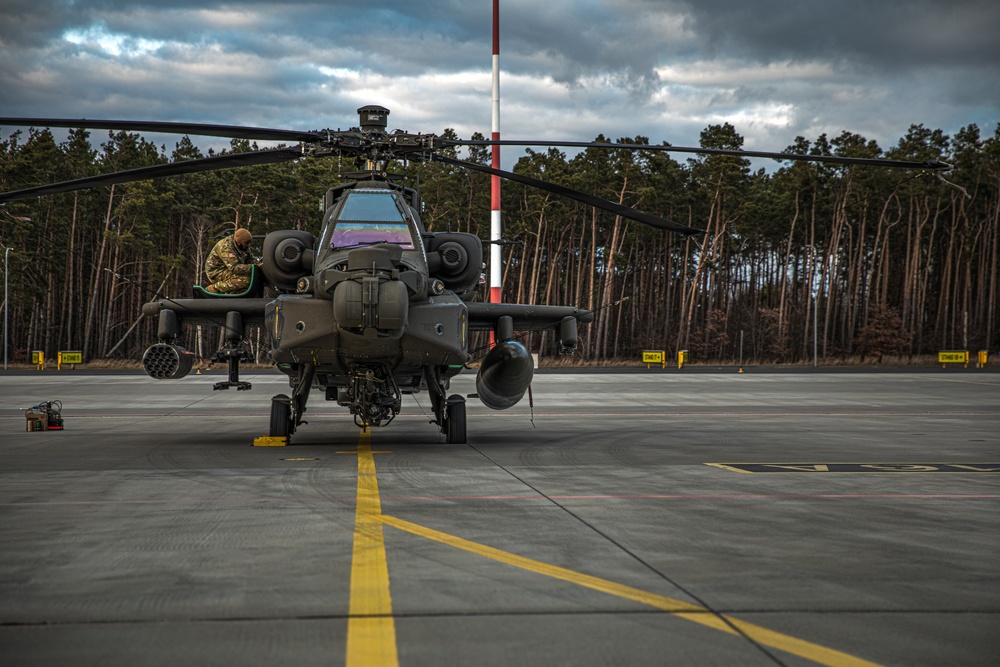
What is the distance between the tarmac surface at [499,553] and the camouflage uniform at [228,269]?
2.51 m

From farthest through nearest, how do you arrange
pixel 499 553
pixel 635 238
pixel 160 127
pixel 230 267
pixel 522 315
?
pixel 635 238 → pixel 522 315 → pixel 230 267 → pixel 160 127 → pixel 499 553

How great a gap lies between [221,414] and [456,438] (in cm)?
929

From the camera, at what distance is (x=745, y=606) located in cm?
482

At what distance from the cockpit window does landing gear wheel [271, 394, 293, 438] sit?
2943mm

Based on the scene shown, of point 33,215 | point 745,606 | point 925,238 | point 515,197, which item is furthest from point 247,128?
point 925,238

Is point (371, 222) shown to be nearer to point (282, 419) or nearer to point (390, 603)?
point (282, 419)

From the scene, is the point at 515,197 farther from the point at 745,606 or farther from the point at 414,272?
the point at 745,606

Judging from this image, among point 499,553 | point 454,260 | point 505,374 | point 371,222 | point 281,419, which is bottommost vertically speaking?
point 499,553

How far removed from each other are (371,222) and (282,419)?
3.54 meters

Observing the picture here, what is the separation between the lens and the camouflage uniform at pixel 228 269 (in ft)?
46.5

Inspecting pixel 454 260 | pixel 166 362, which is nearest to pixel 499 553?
pixel 454 260

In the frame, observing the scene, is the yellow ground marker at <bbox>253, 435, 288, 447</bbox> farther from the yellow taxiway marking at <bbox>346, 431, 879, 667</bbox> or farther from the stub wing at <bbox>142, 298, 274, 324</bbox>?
the yellow taxiway marking at <bbox>346, 431, 879, 667</bbox>

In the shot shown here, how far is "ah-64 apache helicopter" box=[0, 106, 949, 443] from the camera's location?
11602 mm

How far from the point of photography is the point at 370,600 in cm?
488
